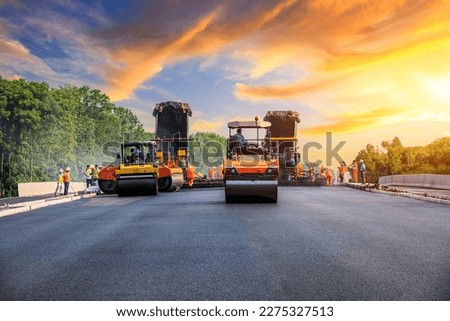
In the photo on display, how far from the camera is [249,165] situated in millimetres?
20531

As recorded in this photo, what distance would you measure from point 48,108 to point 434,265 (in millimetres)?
46871

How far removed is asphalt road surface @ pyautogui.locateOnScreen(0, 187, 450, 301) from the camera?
7.00 meters

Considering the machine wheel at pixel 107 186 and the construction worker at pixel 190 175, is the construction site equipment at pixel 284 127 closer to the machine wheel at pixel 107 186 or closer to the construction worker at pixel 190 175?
the construction worker at pixel 190 175

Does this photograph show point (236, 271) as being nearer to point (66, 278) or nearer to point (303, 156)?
point (66, 278)

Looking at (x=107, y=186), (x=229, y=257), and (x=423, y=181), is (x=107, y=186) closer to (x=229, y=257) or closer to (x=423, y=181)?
(x=423, y=181)

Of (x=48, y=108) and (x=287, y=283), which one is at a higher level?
(x=48, y=108)

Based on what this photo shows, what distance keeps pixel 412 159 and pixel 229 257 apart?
86851mm

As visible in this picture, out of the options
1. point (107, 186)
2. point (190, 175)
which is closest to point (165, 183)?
point (107, 186)

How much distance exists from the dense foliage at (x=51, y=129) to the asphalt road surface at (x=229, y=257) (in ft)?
28.0

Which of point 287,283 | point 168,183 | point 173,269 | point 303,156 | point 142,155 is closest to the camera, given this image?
point 287,283

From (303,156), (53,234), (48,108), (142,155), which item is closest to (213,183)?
(303,156)

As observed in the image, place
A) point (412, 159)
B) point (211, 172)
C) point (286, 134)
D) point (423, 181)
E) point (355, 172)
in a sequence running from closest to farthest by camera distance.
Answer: point (286, 134) < point (423, 181) < point (211, 172) < point (355, 172) < point (412, 159)

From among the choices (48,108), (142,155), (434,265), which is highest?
(48,108)

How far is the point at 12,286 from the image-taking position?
7.42 m
